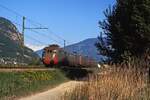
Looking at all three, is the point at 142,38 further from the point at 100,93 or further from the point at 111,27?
the point at 100,93

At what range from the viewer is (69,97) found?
19.0 metres

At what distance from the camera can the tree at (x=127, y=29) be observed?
42.3 metres

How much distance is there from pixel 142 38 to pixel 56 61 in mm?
25755

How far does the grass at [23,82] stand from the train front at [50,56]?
70.6 feet

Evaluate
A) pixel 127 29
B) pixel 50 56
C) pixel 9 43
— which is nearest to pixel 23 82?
pixel 127 29

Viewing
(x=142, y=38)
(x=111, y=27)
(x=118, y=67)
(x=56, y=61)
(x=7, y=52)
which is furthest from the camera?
(x=7, y=52)

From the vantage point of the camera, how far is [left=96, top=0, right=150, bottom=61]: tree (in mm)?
42303

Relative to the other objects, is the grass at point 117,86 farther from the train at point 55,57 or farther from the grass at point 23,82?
the train at point 55,57

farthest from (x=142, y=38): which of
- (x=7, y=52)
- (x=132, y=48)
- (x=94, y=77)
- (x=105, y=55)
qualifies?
(x=7, y=52)

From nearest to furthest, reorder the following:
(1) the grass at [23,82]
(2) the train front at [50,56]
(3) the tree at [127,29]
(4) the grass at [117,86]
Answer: (4) the grass at [117,86] < (1) the grass at [23,82] < (3) the tree at [127,29] < (2) the train front at [50,56]

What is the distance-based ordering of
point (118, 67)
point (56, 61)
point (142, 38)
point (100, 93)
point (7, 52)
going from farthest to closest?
point (7, 52), point (56, 61), point (142, 38), point (118, 67), point (100, 93)

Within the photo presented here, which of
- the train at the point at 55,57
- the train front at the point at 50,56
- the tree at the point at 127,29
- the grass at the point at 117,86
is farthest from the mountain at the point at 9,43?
the grass at the point at 117,86

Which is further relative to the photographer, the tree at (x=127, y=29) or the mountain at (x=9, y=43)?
the mountain at (x=9, y=43)

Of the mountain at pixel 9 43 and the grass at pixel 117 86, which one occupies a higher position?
the mountain at pixel 9 43
